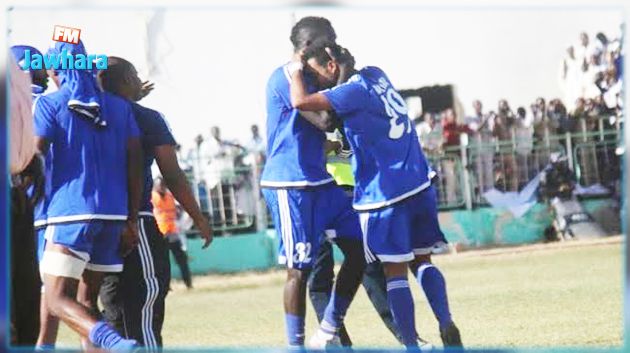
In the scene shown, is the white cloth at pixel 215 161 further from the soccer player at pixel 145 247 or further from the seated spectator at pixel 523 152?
the seated spectator at pixel 523 152

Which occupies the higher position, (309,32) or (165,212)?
(309,32)

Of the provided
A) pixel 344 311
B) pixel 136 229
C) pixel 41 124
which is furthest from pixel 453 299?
pixel 41 124

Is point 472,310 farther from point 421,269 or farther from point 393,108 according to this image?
point 393,108

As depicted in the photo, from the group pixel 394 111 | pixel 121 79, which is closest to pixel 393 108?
pixel 394 111

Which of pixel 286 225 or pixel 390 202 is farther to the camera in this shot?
pixel 286 225

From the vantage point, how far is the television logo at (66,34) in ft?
24.8

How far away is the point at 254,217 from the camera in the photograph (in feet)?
27.8

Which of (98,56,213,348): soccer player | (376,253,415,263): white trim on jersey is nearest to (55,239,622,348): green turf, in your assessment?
(98,56,213,348): soccer player

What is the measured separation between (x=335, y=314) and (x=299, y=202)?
0.59 metres

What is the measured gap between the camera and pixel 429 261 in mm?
7809

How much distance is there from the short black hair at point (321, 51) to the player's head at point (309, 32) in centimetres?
2

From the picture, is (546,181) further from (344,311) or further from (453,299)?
(344,311)

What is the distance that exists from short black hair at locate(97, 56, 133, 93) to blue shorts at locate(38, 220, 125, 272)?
66 centimetres

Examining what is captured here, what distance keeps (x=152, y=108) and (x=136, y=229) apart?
590mm
